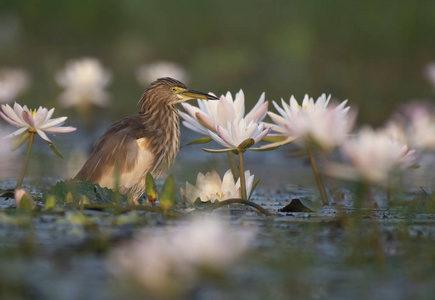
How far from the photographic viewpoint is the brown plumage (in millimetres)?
4691

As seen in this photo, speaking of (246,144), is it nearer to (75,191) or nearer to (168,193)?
(168,193)

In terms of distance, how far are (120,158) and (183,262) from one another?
8.72 ft

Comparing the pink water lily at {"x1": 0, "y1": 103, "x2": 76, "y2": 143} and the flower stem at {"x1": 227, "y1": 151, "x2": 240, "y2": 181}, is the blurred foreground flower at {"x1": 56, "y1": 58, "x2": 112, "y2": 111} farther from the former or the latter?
the pink water lily at {"x1": 0, "y1": 103, "x2": 76, "y2": 143}

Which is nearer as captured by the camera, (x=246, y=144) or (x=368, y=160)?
(x=368, y=160)

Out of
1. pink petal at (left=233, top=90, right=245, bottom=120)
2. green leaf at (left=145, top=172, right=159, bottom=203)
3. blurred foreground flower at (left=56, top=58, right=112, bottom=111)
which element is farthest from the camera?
blurred foreground flower at (left=56, top=58, right=112, bottom=111)

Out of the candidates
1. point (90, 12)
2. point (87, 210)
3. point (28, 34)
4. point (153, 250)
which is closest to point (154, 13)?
point (90, 12)

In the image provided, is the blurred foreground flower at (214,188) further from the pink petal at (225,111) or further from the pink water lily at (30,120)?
the pink water lily at (30,120)

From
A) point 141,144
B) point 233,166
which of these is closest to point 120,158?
point 141,144

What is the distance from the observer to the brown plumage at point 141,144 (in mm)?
4691

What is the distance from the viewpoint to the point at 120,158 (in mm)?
4707

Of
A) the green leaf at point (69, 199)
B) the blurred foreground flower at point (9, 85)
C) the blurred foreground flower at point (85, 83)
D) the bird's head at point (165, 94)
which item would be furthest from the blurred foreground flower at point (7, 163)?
the green leaf at point (69, 199)

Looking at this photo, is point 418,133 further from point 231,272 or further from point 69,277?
point 69,277

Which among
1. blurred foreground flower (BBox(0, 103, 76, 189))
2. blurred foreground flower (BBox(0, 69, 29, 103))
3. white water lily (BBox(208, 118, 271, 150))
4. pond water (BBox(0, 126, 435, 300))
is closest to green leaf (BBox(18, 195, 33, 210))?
pond water (BBox(0, 126, 435, 300))

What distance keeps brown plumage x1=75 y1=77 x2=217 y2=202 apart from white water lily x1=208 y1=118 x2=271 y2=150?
0.96 m
